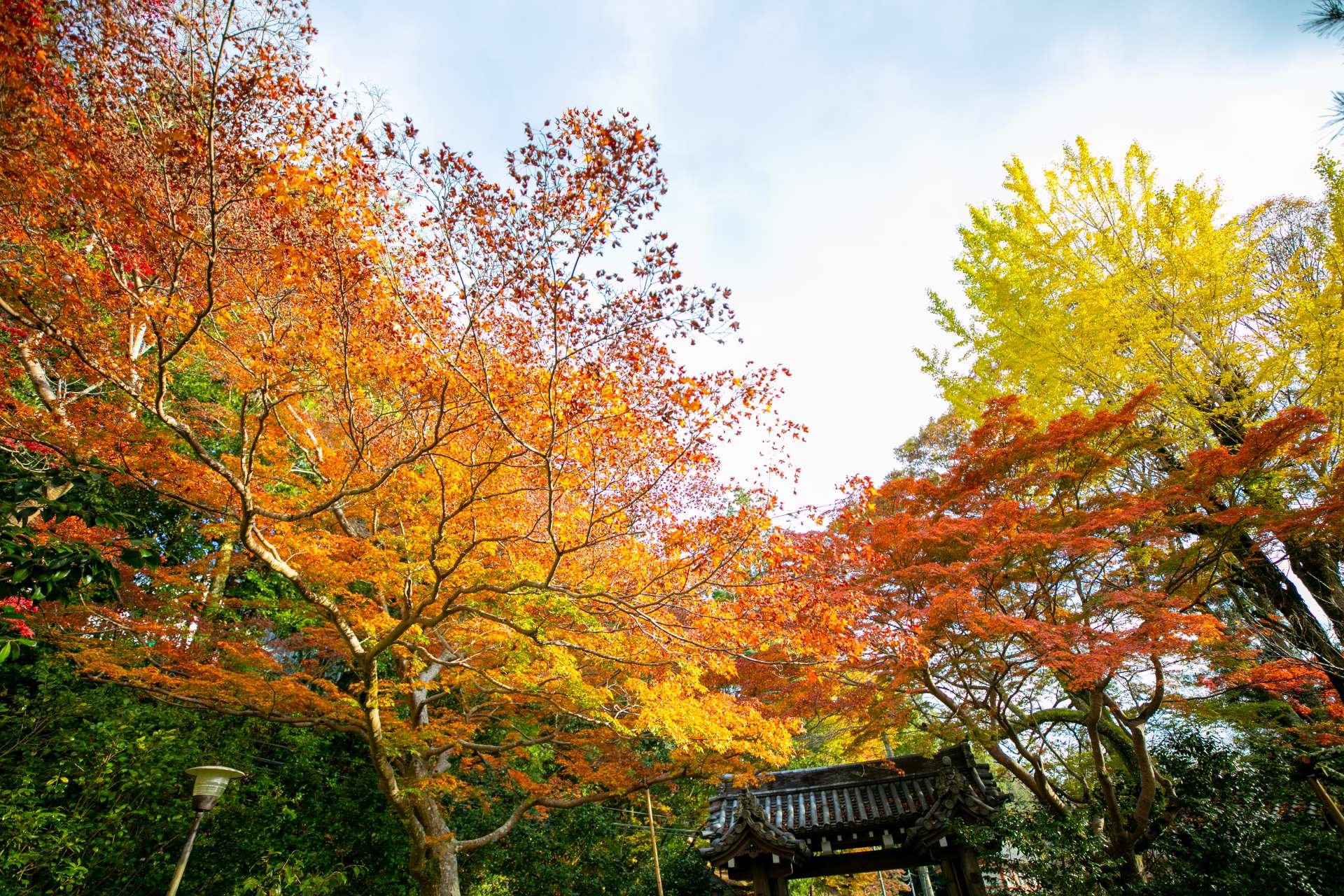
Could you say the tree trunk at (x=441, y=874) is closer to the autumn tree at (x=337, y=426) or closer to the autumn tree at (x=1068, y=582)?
the autumn tree at (x=337, y=426)

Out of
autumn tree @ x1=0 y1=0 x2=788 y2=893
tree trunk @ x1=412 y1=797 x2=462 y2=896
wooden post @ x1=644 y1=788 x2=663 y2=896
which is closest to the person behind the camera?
autumn tree @ x1=0 y1=0 x2=788 y2=893

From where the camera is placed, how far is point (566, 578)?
8531 mm

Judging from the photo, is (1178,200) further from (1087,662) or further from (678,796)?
(678,796)

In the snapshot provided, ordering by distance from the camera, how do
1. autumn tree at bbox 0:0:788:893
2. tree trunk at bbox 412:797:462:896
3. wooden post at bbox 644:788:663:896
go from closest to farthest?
autumn tree at bbox 0:0:788:893 < tree trunk at bbox 412:797:462:896 < wooden post at bbox 644:788:663:896

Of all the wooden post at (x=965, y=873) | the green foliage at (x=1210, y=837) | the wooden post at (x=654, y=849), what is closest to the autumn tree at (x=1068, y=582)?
the green foliage at (x=1210, y=837)

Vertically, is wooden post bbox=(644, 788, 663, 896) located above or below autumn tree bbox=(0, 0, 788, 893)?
below

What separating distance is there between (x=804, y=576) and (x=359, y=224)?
16.5 feet

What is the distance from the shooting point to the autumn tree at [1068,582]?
577 cm

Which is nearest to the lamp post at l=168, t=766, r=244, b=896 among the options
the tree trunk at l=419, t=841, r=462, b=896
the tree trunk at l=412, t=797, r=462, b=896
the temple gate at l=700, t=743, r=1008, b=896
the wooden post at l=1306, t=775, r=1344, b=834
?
the tree trunk at l=412, t=797, r=462, b=896

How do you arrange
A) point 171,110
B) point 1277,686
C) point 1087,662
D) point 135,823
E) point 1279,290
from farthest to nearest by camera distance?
point 135,823 < point 1277,686 < point 1279,290 < point 1087,662 < point 171,110

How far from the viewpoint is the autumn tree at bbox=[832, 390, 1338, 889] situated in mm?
5766

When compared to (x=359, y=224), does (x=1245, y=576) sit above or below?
A: below

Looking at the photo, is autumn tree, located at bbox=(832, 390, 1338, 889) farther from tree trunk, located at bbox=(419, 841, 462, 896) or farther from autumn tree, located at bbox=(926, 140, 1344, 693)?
tree trunk, located at bbox=(419, 841, 462, 896)

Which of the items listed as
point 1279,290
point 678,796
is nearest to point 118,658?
point 678,796
